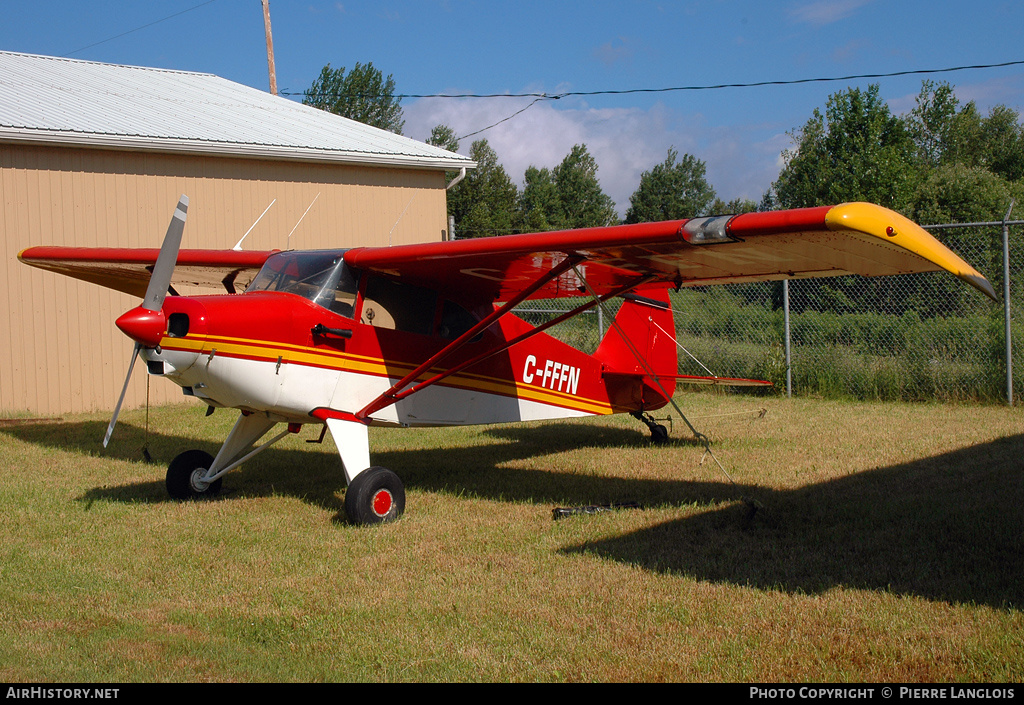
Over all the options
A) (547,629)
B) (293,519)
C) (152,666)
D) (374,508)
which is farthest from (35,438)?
(547,629)

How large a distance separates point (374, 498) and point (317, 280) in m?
1.85

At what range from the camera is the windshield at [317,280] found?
638 cm

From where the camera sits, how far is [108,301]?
12766 millimetres

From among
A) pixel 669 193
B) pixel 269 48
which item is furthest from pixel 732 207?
pixel 269 48

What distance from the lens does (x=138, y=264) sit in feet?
27.0

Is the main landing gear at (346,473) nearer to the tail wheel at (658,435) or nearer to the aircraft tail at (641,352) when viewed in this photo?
the aircraft tail at (641,352)

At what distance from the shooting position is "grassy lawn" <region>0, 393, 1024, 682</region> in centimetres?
350

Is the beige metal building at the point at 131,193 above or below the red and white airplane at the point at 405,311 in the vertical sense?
above

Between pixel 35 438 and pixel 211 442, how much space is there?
233cm

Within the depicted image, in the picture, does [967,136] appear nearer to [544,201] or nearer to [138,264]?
[544,201]

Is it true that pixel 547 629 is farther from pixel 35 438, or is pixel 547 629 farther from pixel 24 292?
pixel 24 292

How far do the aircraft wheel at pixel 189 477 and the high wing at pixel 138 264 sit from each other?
2.07 meters

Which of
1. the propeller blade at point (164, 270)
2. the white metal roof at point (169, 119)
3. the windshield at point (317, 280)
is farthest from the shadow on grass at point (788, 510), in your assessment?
the white metal roof at point (169, 119)

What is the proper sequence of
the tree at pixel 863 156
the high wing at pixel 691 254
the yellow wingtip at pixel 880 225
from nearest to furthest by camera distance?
the yellow wingtip at pixel 880 225 → the high wing at pixel 691 254 → the tree at pixel 863 156
